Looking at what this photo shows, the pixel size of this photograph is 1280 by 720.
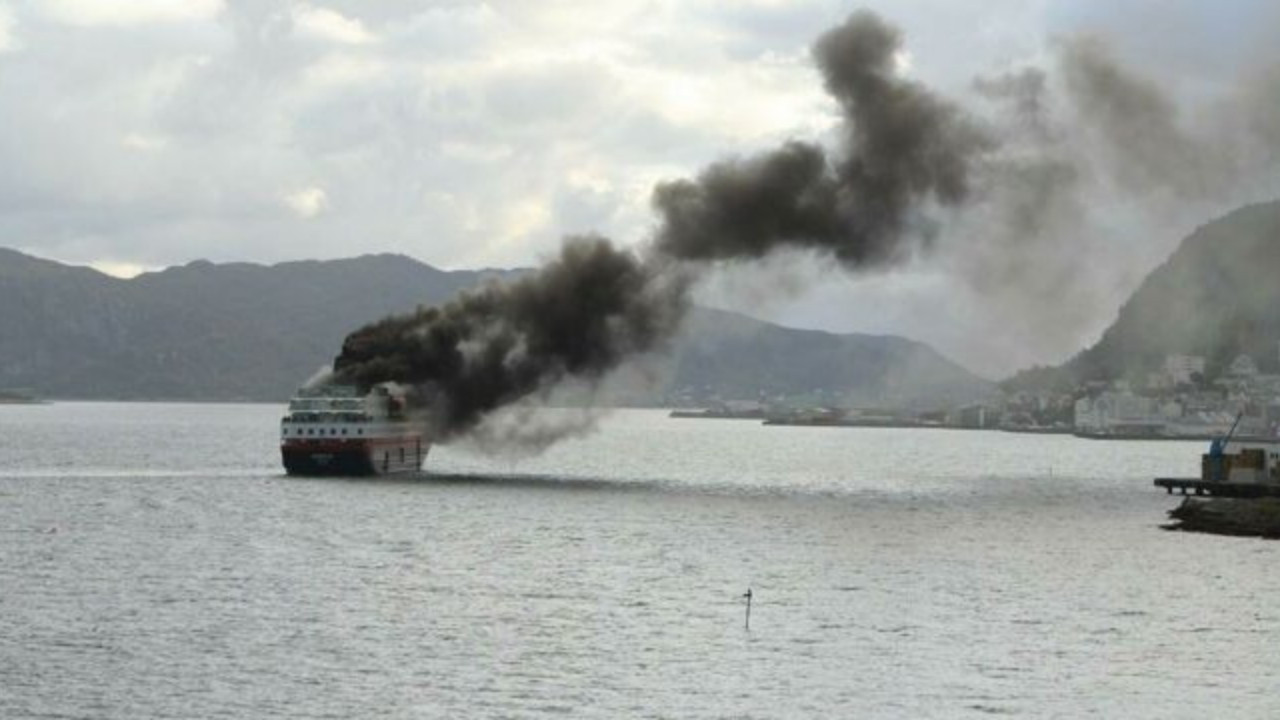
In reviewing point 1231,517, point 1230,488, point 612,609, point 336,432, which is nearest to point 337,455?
point 336,432

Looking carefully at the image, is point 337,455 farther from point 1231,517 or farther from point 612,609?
point 612,609

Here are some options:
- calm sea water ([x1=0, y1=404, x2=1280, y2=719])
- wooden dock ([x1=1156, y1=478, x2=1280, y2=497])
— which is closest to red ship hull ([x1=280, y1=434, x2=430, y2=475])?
calm sea water ([x1=0, y1=404, x2=1280, y2=719])

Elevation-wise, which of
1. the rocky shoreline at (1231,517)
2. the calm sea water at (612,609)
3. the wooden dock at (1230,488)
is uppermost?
the wooden dock at (1230,488)

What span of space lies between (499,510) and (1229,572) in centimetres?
4808

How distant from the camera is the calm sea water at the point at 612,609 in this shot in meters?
48.0

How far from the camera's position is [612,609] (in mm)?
64750

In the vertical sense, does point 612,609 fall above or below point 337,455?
below

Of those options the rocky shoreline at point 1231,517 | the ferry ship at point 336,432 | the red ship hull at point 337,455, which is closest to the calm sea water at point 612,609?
the rocky shoreline at point 1231,517

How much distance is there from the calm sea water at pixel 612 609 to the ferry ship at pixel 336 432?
1583 centimetres

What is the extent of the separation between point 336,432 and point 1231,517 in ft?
227

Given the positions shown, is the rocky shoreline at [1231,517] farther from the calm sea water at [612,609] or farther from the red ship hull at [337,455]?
the red ship hull at [337,455]

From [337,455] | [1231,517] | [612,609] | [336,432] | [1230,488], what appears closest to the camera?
[612,609]

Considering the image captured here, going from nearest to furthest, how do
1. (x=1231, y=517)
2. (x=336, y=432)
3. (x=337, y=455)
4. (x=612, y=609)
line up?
(x=612, y=609), (x=1231, y=517), (x=336, y=432), (x=337, y=455)

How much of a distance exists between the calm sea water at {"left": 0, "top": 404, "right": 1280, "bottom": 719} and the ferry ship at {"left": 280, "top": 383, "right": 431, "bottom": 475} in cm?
1583
